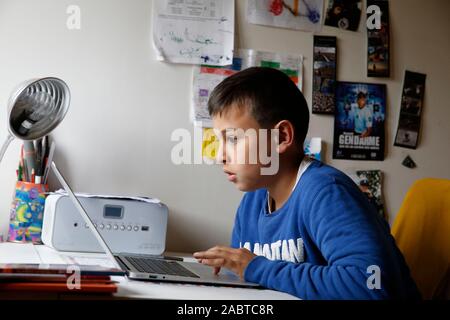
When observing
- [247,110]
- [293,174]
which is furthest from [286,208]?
[247,110]

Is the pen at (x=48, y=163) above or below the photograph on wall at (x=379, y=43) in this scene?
below

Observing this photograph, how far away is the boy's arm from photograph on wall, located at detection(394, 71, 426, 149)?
3.32 ft

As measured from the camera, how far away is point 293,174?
→ 1343mm

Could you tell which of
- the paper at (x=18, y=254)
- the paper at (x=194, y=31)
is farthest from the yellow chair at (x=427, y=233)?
the paper at (x=18, y=254)

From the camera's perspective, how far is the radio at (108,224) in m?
1.49

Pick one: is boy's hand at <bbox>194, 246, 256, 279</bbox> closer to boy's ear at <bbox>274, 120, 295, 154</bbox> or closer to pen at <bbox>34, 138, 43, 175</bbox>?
boy's ear at <bbox>274, 120, 295, 154</bbox>

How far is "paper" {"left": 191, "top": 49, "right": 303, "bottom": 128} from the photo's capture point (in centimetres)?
188

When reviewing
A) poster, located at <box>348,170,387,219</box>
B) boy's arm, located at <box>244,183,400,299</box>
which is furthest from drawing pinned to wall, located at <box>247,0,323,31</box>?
boy's arm, located at <box>244,183,400,299</box>

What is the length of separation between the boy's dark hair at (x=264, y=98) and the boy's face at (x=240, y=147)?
0.02 meters

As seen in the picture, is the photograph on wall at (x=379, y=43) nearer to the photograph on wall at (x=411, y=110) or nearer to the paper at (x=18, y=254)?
the photograph on wall at (x=411, y=110)

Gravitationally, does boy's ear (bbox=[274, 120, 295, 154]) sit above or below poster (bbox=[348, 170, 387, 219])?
above

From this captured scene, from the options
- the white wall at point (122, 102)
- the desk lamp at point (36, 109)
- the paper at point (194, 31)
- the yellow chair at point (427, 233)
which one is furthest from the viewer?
the paper at point (194, 31)

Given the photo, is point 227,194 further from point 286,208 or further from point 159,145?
point 286,208
